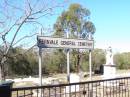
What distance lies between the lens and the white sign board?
35.0 feet

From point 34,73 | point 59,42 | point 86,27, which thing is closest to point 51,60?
point 34,73

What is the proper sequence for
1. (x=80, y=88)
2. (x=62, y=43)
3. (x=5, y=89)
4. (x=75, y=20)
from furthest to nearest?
1. (x=75, y=20)
2. (x=62, y=43)
3. (x=80, y=88)
4. (x=5, y=89)

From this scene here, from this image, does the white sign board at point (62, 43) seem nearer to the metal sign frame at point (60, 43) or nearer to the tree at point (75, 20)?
the metal sign frame at point (60, 43)

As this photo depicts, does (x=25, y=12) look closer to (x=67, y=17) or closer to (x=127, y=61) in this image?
(x=67, y=17)

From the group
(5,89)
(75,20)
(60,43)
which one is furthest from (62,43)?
(75,20)

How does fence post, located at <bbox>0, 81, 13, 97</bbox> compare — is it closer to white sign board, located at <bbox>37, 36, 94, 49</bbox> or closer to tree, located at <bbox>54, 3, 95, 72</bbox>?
white sign board, located at <bbox>37, 36, 94, 49</bbox>

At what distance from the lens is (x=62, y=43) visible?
37.9 ft

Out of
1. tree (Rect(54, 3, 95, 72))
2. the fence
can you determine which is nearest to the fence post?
the fence

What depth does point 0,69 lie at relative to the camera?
13180 mm

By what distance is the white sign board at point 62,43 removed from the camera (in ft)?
35.0

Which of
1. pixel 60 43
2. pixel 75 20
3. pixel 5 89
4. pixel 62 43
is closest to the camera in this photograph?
pixel 5 89

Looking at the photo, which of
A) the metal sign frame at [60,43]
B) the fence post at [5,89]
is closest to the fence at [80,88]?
the fence post at [5,89]

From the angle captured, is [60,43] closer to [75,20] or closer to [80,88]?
[80,88]

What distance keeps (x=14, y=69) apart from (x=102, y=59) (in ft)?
66.1
